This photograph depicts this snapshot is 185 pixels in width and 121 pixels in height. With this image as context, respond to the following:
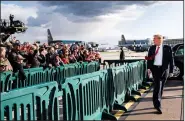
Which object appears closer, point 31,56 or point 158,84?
point 158,84

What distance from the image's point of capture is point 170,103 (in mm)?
8344

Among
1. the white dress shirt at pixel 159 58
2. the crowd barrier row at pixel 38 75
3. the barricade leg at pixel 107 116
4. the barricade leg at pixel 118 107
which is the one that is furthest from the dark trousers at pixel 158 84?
the crowd barrier row at pixel 38 75

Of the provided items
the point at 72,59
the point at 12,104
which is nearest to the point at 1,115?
the point at 12,104

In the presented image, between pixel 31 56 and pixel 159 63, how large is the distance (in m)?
5.58

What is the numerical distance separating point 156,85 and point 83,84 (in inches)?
96.4

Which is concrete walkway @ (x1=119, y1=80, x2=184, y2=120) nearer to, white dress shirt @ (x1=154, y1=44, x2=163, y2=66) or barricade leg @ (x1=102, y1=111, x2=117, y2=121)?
barricade leg @ (x1=102, y1=111, x2=117, y2=121)

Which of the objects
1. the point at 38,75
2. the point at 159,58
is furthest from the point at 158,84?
the point at 38,75

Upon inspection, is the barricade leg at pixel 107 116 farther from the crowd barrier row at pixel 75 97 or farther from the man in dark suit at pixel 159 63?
the man in dark suit at pixel 159 63

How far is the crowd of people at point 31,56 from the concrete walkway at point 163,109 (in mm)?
3393

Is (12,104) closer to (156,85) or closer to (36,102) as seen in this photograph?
(36,102)

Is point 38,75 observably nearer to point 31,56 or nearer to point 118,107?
point 31,56

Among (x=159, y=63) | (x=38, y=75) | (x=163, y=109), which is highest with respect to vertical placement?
(x=159, y=63)

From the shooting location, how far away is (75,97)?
5324 mm

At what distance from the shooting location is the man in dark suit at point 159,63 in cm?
739
